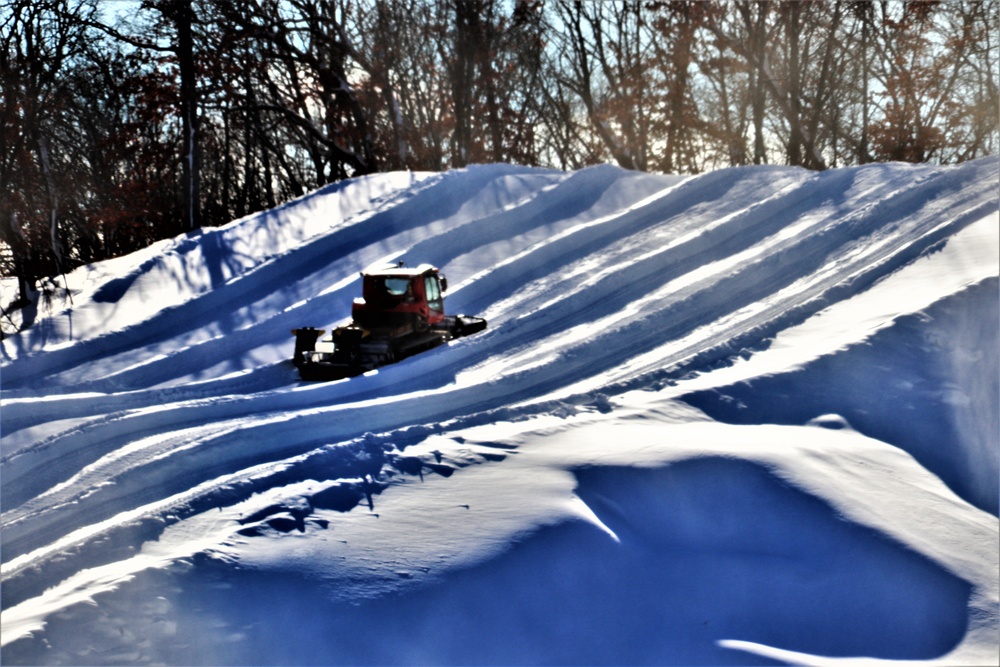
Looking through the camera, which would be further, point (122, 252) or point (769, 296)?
point (122, 252)

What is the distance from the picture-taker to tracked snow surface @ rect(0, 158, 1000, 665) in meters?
4.32

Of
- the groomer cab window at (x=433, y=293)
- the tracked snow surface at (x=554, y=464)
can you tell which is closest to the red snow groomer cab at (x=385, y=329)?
the groomer cab window at (x=433, y=293)

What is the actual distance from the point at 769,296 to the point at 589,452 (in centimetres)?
434

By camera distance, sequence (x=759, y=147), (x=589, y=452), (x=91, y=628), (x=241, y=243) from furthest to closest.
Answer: (x=759, y=147), (x=241, y=243), (x=589, y=452), (x=91, y=628)

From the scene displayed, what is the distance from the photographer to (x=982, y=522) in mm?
5195

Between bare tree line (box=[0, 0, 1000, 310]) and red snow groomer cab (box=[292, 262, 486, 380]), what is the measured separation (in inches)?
243

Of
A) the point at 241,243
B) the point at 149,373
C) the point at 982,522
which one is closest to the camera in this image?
the point at 982,522

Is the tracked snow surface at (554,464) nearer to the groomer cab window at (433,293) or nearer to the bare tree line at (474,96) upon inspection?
the groomer cab window at (433,293)

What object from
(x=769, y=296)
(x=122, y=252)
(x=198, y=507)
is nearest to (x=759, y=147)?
(x=769, y=296)

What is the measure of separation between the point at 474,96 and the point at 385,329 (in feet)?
53.1

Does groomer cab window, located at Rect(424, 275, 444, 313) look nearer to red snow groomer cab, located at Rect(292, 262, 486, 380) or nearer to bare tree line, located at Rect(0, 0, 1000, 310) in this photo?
red snow groomer cab, located at Rect(292, 262, 486, 380)

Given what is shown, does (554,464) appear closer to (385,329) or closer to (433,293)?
(385,329)

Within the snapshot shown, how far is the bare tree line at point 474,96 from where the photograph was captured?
54.7ft

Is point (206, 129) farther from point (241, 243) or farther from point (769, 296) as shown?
point (769, 296)
